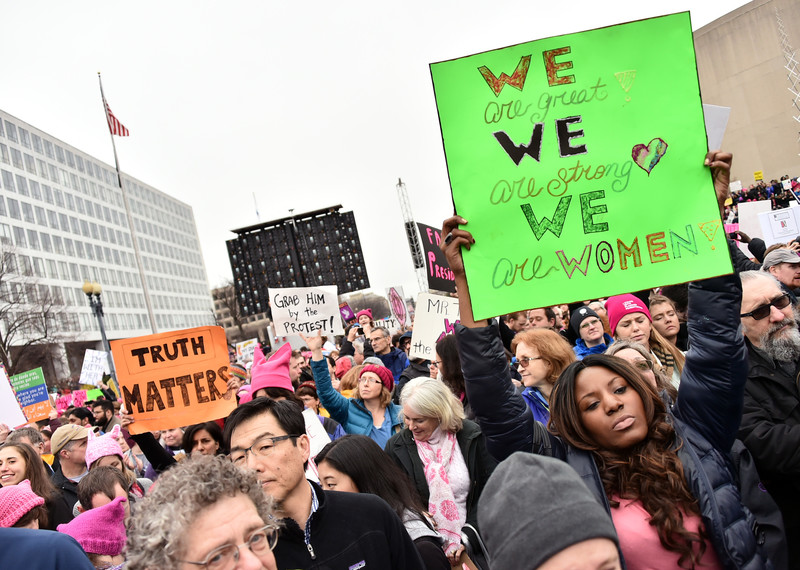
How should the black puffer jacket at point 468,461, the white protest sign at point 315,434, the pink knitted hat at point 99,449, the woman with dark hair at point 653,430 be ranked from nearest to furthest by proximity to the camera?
1. the woman with dark hair at point 653,430
2. the black puffer jacket at point 468,461
3. the white protest sign at point 315,434
4. the pink knitted hat at point 99,449

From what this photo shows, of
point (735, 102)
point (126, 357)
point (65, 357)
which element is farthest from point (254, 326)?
point (126, 357)

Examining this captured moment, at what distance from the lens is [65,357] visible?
6034 cm

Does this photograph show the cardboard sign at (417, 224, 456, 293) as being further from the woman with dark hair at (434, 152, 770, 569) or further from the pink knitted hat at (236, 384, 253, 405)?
the woman with dark hair at (434, 152, 770, 569)

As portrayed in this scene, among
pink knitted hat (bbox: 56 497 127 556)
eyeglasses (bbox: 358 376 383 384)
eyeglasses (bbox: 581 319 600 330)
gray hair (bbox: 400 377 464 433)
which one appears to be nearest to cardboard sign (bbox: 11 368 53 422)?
eyeglasses (bbox: 358 376 383 384)

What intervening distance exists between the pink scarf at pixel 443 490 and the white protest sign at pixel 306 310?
15.6 ft

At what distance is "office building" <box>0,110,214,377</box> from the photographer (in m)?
63.8

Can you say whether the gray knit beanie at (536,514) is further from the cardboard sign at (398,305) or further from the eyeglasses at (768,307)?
the cardboard sign at (398,305)

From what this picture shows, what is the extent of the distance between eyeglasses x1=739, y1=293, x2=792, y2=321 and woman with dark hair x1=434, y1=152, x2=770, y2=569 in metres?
1.23

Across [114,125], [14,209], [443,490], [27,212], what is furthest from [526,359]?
[27,212]

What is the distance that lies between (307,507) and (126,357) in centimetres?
367

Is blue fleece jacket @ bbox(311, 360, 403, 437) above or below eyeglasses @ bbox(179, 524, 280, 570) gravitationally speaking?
below

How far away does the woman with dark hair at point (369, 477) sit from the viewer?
346 centimetres

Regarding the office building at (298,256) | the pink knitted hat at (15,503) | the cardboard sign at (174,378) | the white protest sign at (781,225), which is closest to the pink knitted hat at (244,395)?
the cardboard sign at (174,378)

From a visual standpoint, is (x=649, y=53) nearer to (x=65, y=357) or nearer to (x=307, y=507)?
(x=307, y=507)
